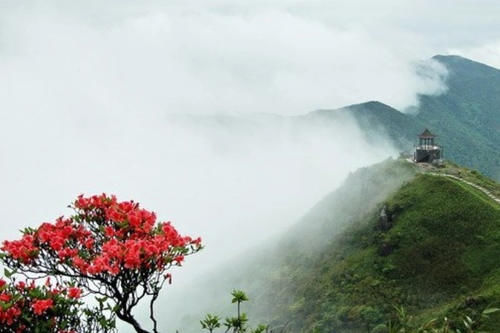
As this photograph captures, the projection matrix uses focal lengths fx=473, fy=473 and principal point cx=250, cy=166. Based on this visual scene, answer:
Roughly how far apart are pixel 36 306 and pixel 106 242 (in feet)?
8.50

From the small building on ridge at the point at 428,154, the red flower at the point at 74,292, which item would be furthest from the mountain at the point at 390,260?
the red flower at the point at 74,292

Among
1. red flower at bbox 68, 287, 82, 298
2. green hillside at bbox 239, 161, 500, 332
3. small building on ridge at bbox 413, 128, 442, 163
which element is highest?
small building on ridge at bbox 413, 128, 442, 163

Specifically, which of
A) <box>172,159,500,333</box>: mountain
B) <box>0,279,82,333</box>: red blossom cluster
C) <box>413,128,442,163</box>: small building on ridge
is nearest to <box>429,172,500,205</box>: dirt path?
<box>172,159,500,333</box>: mountain

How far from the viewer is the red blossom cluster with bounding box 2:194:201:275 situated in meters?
13.2

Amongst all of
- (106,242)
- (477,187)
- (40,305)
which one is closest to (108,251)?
(106,242)

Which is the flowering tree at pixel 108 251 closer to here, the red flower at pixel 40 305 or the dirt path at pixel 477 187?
the red flower at pixel 40 305

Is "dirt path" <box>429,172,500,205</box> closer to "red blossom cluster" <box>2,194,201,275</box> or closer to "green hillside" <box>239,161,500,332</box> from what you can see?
"green hillside" <box>239,161,500,332</box>

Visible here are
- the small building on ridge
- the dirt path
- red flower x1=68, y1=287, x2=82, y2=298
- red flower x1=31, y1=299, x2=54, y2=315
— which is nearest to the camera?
red flower x1=31, y1=299, x2=54, y2=315

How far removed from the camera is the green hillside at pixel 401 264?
71188 millimetres

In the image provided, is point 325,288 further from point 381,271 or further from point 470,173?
point 470,173

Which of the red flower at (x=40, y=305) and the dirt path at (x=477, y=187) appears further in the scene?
the dirt path at (x=477, y=187)

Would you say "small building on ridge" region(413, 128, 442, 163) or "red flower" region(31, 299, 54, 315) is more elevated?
"small building on ridge" region(413, 128, 442, 163)

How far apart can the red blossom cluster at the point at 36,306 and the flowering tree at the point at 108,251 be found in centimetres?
38

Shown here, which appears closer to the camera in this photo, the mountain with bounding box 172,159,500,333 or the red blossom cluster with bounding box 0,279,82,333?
the red blossom cluster with bounding box 0,279,82,333
